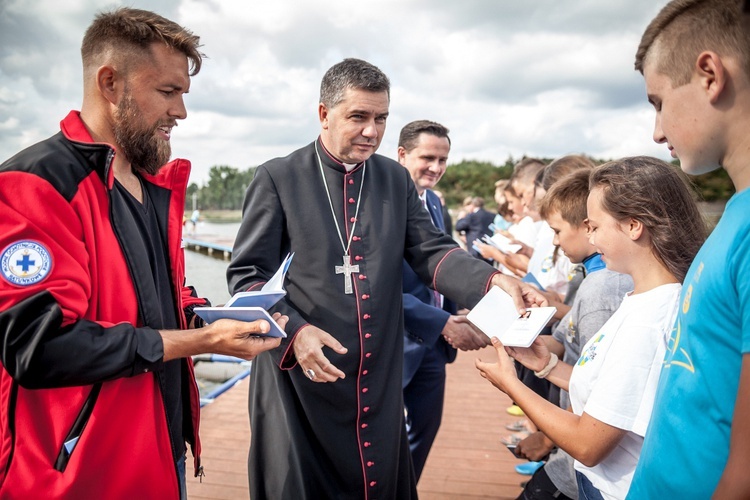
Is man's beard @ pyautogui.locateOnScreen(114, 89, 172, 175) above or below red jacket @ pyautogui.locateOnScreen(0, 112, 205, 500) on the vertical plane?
above

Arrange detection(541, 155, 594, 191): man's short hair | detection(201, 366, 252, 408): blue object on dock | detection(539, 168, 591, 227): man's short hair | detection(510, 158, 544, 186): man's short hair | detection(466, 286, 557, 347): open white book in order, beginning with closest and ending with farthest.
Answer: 1. detection(466, 286, 557, 347): open white book
2. detection(539, 168, 591, 227): man's short hair
3. detection(541, 155, 594, 191): man's short hair
4. detection(201, 366, 252, 408): blue object on dock
5. detection(510, 158, 544, 186): man's short hair

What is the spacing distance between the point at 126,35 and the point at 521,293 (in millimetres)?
1657

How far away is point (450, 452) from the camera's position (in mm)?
3969

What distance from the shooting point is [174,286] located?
1.83 meters

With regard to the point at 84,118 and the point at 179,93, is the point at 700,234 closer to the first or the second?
the point at 179,93

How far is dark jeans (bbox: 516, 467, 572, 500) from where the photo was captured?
202cm

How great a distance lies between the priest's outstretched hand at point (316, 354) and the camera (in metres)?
1.82

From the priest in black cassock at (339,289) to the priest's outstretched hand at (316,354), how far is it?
247 millimetres

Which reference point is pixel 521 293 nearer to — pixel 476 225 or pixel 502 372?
pixel 502 372

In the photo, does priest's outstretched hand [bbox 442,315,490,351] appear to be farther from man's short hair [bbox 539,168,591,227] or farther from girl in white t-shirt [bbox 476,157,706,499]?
girl in white t-shirt [bbox 476,157,706,499]

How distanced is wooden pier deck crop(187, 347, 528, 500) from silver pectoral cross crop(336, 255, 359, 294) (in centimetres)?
179

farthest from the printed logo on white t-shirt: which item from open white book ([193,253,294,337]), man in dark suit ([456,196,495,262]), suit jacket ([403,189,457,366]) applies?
man in dark suit ([456,196,495,262])

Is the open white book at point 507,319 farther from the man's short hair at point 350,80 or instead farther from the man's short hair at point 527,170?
the man's short hair at point 527,170

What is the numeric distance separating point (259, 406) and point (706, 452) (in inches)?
70.0
